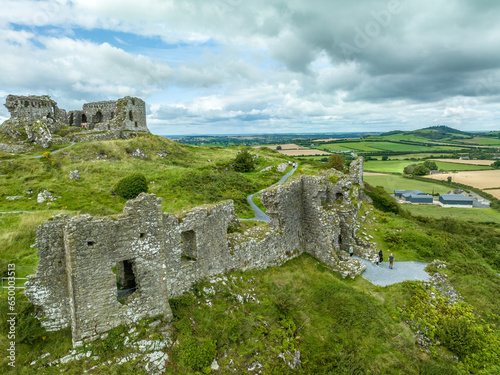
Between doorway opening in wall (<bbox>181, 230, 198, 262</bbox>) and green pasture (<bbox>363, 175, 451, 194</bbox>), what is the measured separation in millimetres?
56973

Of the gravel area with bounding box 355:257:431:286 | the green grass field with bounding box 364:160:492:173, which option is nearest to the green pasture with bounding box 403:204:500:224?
the gravel area with bounding box 355:257:431:286

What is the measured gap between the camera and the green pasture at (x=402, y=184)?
61.6 m

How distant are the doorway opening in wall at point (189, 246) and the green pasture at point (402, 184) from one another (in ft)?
187

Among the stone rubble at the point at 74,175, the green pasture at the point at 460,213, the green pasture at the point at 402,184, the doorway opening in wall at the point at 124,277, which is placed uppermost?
the stone rubble at the point at 74,175

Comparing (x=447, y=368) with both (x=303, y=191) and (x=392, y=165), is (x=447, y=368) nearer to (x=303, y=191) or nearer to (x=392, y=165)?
(x=303, y=191)

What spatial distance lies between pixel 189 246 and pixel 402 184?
67709 millimetres

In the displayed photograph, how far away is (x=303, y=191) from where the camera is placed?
1734cm

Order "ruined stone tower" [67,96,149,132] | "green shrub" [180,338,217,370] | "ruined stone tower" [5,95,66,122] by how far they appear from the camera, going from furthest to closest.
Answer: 1. "ruined stone tower" [67,96,149,132]
2. "ruined stone tower" [5,95,66,122]
3. "green shrub" [180,338,217,370]

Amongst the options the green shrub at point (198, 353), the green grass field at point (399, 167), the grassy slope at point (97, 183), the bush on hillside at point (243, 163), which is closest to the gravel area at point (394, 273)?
the green shrub at point (198, 353)

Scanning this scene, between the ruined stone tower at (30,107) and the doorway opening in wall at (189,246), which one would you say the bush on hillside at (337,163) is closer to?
the doorway opening in wall at (189,246)

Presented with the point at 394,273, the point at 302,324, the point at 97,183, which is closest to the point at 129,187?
the point at 97,183

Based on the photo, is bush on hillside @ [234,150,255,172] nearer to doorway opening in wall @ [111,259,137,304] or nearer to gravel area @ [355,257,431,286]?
gravel area @ [355,257,431,286]

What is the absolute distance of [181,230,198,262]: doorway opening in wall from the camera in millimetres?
11664

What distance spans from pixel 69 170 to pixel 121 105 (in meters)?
22.1
